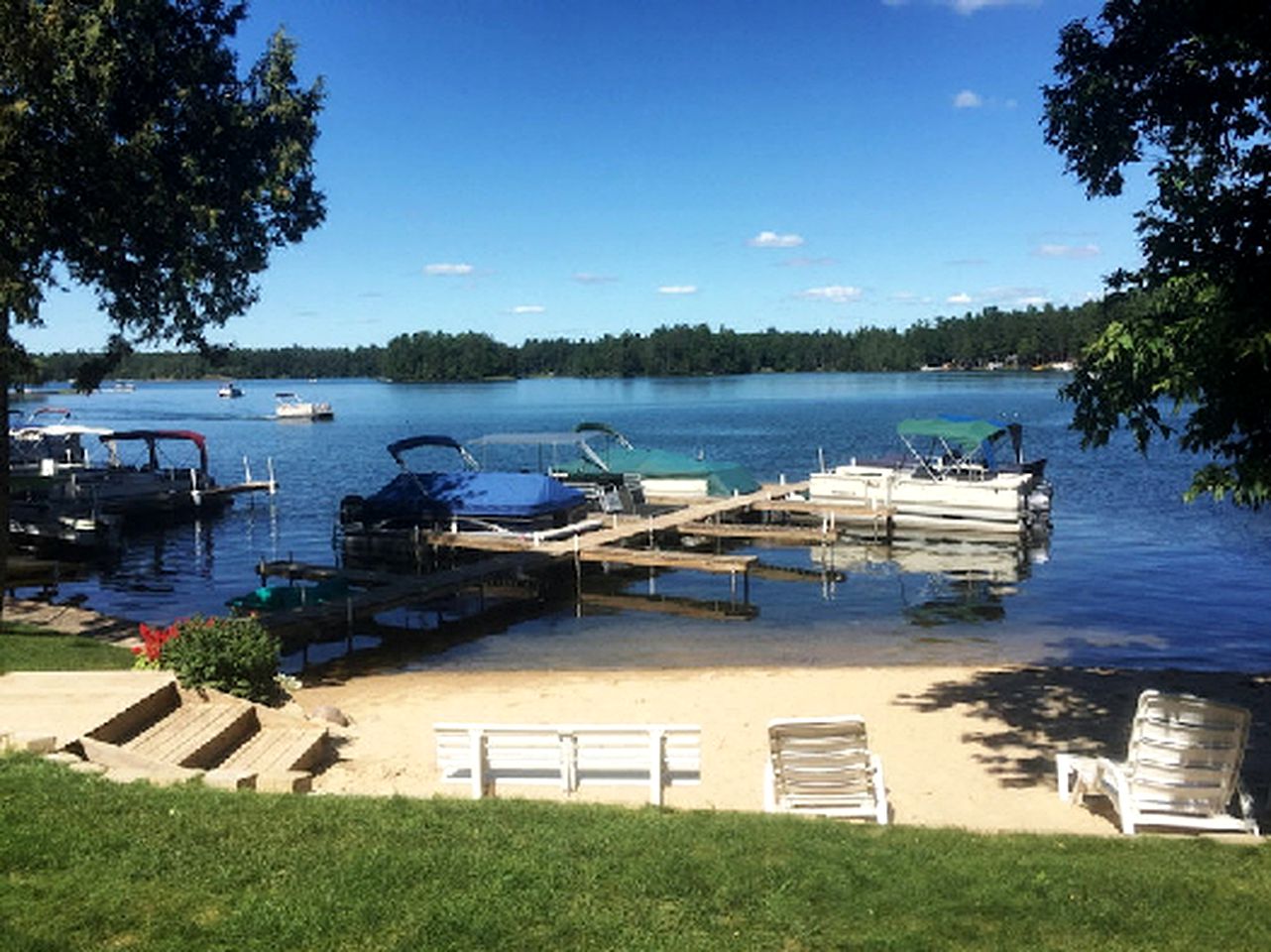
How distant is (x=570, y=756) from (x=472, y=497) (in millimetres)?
21765

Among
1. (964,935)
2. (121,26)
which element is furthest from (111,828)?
(121,26)

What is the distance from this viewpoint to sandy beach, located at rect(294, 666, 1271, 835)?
943cm

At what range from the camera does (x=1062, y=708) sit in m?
13.1

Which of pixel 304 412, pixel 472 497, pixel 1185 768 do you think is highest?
pixel 304 412

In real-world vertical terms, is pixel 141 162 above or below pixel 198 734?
above

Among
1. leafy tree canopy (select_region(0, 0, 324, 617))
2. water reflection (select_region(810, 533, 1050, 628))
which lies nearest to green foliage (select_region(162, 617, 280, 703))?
leafy tree canopy (select_region(0, 0, 324, 617))

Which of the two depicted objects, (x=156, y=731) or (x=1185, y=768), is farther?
(x=156, y=731)

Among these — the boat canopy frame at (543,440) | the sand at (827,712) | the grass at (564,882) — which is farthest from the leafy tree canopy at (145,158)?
the boat canopy frame at (543,440)

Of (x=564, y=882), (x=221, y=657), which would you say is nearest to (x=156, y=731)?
(x=221, y=657)

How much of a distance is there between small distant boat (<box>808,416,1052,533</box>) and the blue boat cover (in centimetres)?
1065

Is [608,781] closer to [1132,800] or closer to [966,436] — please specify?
[1132,800]

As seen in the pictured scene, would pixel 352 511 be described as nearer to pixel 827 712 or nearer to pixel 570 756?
pixel 827 712

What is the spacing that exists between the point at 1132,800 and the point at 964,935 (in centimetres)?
394

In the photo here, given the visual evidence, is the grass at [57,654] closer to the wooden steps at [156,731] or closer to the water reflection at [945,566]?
the wooden steps at [156,731]
